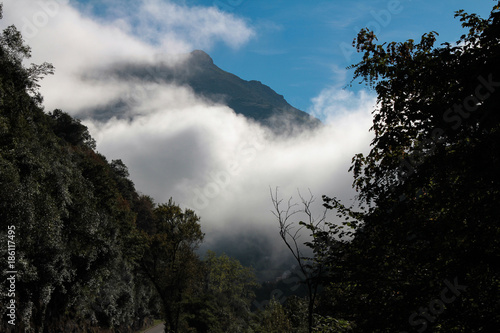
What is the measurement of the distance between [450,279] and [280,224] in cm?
414

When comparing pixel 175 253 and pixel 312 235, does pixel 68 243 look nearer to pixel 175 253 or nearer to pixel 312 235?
pixel 175 253

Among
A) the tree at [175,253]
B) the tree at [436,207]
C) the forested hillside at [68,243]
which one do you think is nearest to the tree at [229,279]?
the forested hillside at [68,243]

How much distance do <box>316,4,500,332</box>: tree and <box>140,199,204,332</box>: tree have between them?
21.1m

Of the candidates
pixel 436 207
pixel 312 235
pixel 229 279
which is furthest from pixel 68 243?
pixel 229 279

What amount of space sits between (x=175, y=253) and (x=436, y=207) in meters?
24.4

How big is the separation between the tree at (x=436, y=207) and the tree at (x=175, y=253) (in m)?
21.1

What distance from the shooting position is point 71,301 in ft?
85.7

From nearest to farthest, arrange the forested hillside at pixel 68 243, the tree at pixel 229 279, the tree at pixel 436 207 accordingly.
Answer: the tree at pixel 436 207 < the forested hillside at pixel 68 243 < the tree at pixel 229 279

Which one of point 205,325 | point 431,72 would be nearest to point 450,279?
point 431,72

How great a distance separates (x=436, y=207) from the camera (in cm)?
508

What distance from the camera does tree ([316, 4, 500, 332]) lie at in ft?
14.0

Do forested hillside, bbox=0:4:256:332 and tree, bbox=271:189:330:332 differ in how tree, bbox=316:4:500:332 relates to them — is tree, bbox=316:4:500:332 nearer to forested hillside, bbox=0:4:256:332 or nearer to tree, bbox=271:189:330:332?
tree, bbox=271:189:330:332

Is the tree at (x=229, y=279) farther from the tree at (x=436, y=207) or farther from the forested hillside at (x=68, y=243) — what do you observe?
the tree at (x=436, y=207)

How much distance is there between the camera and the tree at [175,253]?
1013 inches
